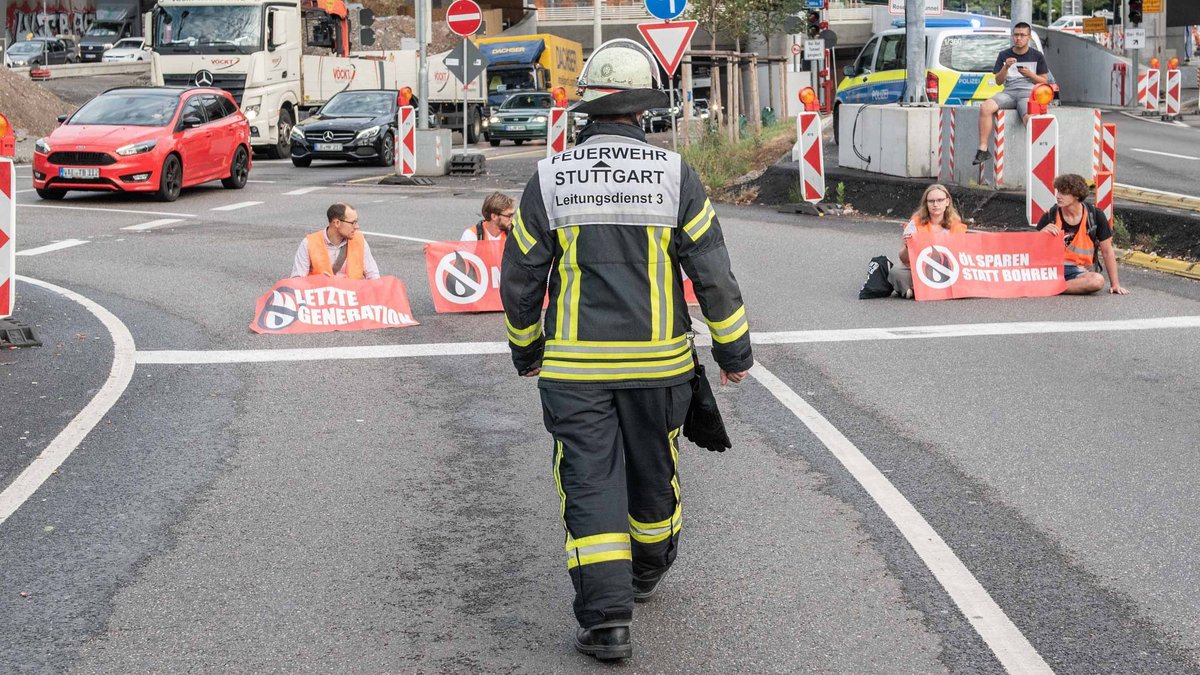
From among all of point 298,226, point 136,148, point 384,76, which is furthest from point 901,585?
point 384,76

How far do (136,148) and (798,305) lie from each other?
1276 centimetres

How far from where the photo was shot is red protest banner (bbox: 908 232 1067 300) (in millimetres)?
12859

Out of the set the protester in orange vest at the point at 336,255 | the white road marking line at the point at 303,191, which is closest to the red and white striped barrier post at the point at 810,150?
the white road marking line at the point at 303,191

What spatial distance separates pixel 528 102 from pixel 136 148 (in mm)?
24725

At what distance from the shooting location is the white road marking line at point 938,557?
4832 mm

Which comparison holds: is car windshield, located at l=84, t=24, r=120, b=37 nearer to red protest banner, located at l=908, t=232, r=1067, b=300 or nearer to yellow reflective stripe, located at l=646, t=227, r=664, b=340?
red protest banner, located at l=908, t=232, r=1067, b=300

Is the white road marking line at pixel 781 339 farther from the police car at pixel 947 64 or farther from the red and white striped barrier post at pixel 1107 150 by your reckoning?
the police car at pixel 947 64

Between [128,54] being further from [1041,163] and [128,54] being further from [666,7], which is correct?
[1041,163]

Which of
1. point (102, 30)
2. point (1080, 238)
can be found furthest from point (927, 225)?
point (102, 30)

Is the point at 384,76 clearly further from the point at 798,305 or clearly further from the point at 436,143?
the point at 798,305

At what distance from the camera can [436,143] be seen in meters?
27.8

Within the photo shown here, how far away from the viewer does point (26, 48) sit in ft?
224

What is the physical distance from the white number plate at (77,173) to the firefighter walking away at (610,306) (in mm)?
18575

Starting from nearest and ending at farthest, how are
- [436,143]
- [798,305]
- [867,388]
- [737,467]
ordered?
1. [737,467]
2. [867,388]
3. [798,305]
4. [436,143]
